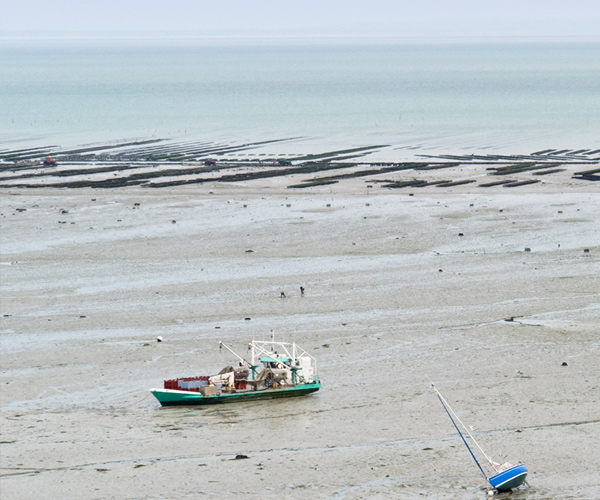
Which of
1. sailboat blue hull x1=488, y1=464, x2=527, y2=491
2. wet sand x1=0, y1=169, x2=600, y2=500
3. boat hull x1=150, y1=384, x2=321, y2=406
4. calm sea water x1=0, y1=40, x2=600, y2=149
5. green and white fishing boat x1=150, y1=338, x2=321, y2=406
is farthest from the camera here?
calm sea water x1=0, y1=40, x2=600, y2=149

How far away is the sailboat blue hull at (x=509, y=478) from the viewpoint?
21844 millimetres

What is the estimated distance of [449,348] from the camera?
1300 inches

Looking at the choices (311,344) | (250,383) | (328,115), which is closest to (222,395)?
(250,383)

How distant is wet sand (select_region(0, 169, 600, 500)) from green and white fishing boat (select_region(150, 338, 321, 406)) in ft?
1.13

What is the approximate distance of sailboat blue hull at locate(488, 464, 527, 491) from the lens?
71.7 feet

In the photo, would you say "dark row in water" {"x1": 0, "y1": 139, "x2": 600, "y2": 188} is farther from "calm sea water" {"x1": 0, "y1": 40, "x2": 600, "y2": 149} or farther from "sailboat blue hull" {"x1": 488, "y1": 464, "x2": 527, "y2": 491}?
"sailboat blue hull" {"x1": 488, "y1": 464, "x2": 527, "y2": 491}

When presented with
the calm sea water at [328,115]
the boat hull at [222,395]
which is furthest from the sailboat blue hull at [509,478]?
the calm sea water at [328,115]

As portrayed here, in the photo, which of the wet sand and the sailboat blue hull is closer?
the sailboat blue hull

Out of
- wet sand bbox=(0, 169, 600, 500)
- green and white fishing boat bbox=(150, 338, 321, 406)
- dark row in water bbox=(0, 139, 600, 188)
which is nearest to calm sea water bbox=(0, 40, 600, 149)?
dark row in water bbox=(0, 139, 600, 188)

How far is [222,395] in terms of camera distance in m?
29.2

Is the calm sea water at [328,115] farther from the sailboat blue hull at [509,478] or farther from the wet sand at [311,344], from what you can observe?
the sailboat blue hull at [509,478]

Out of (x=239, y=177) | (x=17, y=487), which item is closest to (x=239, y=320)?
(x=17, y=487)

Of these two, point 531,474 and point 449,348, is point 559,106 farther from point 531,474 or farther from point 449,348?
point 531,474

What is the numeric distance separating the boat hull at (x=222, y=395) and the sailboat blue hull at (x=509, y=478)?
26.7 feet
